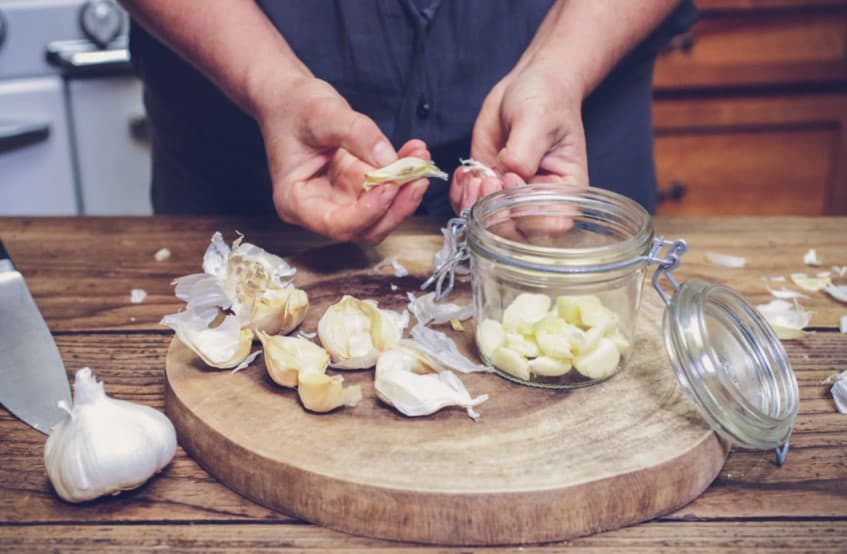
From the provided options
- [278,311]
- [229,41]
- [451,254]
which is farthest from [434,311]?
[229,41]

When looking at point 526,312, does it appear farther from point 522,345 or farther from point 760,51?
point 760,51

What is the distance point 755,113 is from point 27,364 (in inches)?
73.2

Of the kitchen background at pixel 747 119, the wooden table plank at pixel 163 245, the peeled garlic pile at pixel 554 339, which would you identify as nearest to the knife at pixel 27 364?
the wooden table plank at pixel 163 245

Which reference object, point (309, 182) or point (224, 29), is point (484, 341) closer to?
point (309, 182)

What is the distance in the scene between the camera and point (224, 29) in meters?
1.03

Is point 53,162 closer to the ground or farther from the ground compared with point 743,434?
closer to the ground

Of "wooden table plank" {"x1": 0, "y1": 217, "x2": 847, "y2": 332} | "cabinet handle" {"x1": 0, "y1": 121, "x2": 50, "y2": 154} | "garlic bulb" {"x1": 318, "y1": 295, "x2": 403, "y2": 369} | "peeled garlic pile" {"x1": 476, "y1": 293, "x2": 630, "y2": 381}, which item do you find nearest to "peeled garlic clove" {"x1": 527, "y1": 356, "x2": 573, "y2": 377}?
"peeled garlic pile" {"x1": 476, "y1": 293, "x2": 630, "y2": 381}

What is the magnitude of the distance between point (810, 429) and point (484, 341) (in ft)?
0.97

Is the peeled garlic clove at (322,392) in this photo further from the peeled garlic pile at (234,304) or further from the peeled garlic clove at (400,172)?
the peeled garlic clove at (400,172)

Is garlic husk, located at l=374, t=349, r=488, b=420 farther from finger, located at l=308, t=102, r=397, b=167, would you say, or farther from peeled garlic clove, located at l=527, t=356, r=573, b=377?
finger, located at l=308, t=102, r=397, b=167

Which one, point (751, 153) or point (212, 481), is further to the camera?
point (751, 153)

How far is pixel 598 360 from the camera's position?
2.47ft

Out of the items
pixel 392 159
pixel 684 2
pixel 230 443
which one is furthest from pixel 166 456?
pixel 684 2

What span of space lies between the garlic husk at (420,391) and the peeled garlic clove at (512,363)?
4cm
